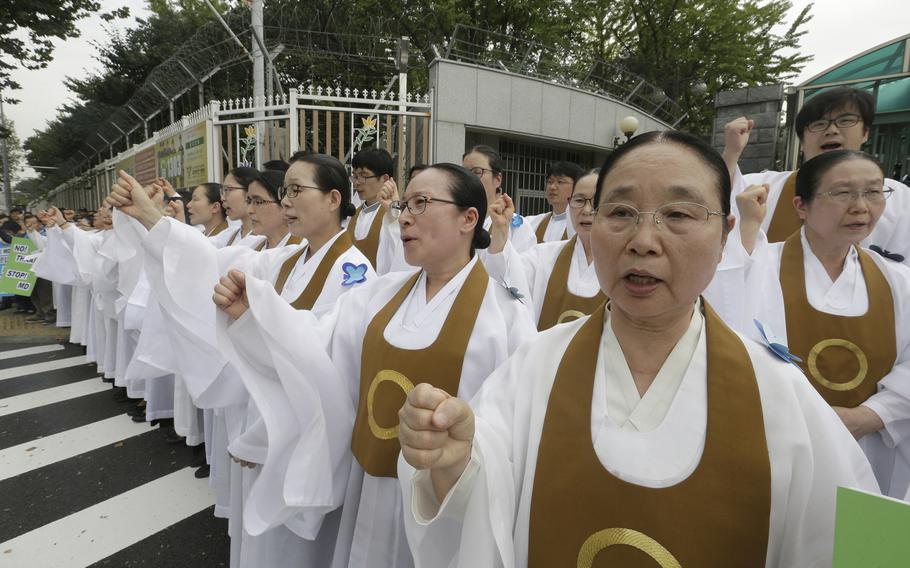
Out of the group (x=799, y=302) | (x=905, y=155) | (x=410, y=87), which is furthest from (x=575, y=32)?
(x=799, y=302)

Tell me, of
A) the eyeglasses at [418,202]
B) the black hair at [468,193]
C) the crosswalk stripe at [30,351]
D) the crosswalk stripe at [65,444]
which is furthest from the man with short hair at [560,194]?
the crosswalk stripe at [30,351]

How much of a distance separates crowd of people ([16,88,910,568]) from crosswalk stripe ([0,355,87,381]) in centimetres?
398

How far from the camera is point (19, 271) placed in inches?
324

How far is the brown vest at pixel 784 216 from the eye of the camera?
3348 mm

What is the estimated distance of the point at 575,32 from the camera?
20016mm

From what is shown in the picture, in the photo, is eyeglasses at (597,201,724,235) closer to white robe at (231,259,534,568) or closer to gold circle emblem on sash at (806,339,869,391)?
white robe at (231,259,534,568)

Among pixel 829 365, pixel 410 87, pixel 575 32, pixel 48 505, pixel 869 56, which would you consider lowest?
pixel 48 505

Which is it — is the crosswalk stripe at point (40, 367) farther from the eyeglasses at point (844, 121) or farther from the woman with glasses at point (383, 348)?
the eyeglasses at point (844, 121)

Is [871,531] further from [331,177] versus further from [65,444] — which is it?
[65,444]

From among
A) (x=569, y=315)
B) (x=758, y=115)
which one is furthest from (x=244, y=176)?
(x=758, y=115)

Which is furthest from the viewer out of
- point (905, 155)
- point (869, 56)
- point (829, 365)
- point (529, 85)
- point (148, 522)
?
point (529, 85)

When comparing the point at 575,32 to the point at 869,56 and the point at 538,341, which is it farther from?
the point at 538,341

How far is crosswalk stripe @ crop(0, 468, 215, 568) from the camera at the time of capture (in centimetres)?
304

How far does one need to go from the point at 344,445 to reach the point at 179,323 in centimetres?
110
